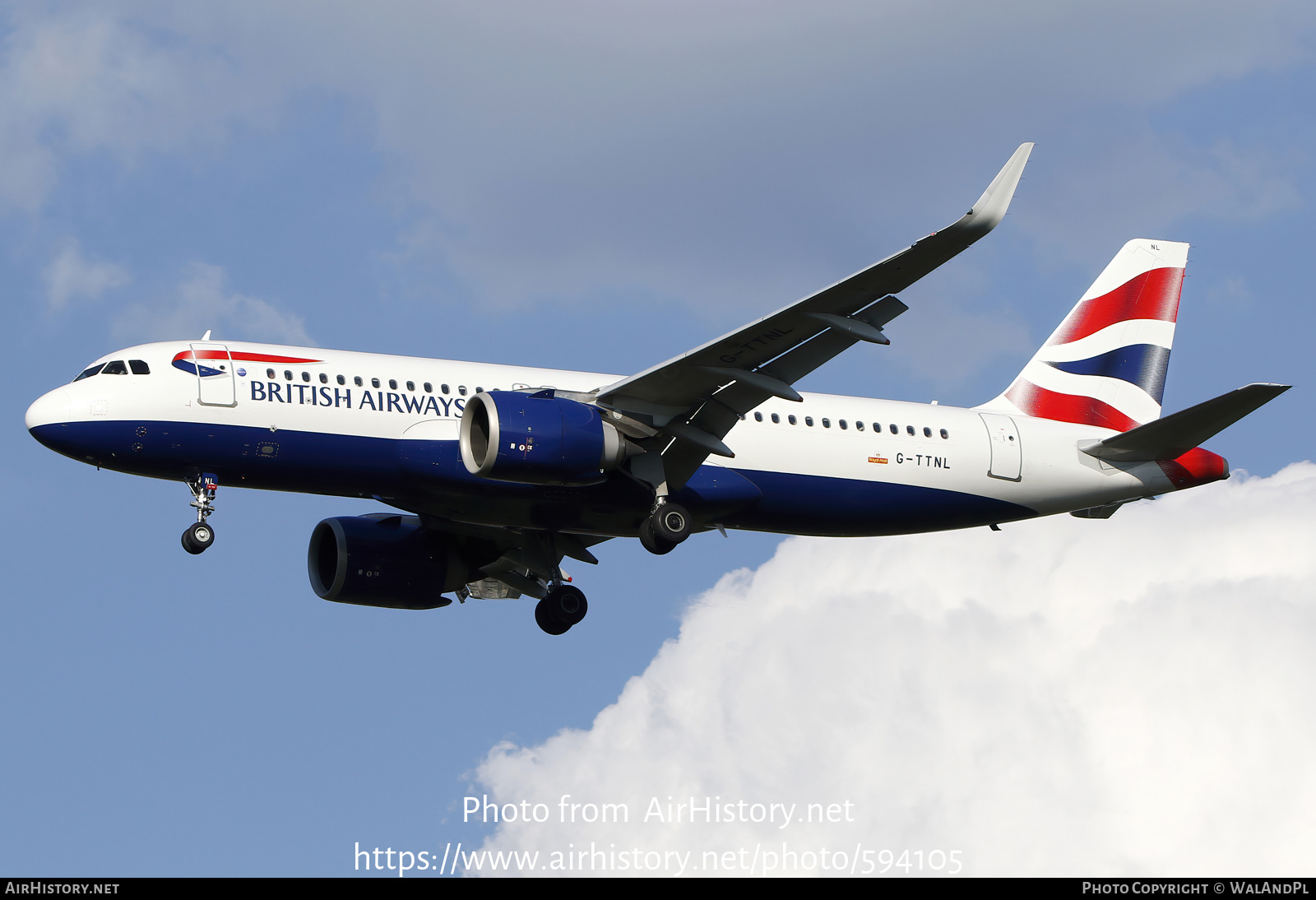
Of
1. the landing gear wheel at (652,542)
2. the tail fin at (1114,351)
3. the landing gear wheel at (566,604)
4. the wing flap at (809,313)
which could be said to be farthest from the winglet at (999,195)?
the landing gear wheel at (566,604)

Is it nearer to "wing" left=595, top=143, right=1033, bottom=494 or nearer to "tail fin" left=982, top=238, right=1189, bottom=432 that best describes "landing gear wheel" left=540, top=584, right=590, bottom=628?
"wing" left=595, top=143, right=1033, bottom=494

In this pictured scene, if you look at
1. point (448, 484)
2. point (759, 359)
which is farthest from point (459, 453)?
point (759, 359)

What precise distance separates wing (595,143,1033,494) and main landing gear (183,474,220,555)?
7610 mm

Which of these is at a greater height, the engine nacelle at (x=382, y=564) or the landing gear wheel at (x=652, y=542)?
the engine nacelle at (x=382, y=564)

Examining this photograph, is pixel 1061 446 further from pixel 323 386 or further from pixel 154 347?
pixel 154 347

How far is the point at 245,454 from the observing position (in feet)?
96.7

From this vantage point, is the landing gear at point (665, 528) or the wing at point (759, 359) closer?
the wing at point (759, 359)

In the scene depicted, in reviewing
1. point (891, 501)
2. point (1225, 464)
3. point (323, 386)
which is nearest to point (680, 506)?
point (891, 501)

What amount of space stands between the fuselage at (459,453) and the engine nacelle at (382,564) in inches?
156

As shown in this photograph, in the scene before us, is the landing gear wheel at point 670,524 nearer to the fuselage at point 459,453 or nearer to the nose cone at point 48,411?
the fuselage at point 459,453

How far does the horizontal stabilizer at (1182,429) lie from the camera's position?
30.9 metres

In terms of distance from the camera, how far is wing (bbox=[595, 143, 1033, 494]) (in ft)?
81.9

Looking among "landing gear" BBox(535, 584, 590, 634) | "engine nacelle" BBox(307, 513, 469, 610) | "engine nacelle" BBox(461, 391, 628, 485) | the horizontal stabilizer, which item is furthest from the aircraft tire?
the horizontal stabilizer

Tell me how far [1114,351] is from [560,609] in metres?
14.9
